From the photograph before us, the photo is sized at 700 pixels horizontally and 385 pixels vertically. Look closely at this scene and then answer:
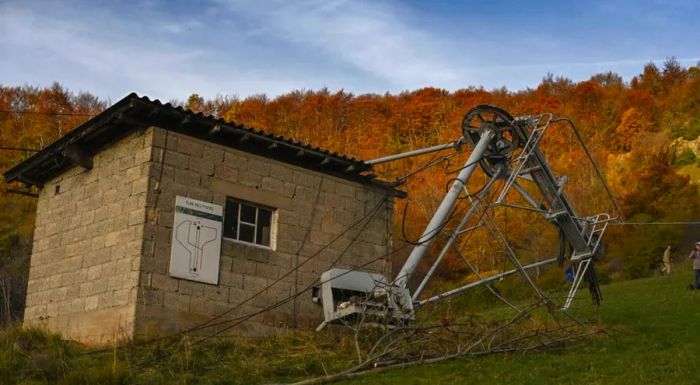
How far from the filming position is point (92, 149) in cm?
1627

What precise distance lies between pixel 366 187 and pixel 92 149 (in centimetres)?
575

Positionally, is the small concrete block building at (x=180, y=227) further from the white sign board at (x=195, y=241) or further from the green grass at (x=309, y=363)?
the green grass at (x=309, y=363)

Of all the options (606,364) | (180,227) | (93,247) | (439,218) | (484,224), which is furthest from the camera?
(484,224)

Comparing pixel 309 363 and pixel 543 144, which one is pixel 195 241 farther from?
pixel 543 144

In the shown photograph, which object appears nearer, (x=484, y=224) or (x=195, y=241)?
(x=195, y=241)

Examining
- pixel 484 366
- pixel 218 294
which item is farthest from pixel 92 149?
pixel 484 366

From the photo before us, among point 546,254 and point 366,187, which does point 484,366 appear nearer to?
point 366,187

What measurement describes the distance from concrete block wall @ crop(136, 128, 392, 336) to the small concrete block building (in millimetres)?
25

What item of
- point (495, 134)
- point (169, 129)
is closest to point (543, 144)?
point (495, 134)

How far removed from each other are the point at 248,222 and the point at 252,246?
0.52 m

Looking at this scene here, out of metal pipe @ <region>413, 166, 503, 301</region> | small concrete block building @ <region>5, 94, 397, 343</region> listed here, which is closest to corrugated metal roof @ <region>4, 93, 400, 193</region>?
small concrete block building @ <region>5, 94, 397, 343</region>

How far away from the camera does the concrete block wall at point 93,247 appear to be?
14.3 metres

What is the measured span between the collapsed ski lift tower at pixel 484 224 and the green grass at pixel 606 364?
143 centimetres

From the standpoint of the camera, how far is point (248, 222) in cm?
1592
